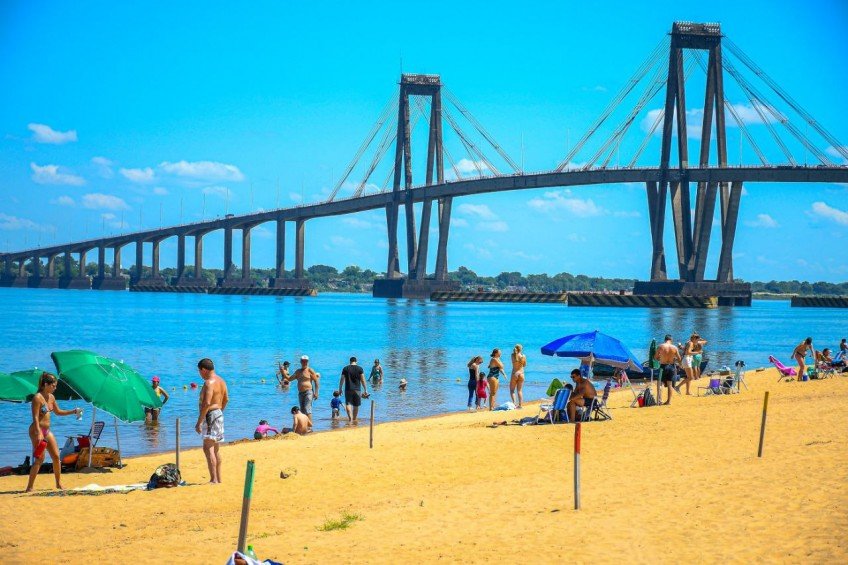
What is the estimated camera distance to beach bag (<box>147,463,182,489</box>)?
11023 millimetres

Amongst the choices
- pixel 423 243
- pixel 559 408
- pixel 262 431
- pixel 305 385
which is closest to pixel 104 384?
pixel 262 431

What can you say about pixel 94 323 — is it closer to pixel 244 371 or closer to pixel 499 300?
pixel 244 371

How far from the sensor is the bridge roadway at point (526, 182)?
76.4m

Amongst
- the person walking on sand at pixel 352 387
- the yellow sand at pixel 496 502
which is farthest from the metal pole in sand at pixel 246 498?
the person walking on sand at pixel 352 387

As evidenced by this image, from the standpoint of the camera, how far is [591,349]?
16828 mm

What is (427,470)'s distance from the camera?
465 inches

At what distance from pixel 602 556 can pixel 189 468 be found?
605cm

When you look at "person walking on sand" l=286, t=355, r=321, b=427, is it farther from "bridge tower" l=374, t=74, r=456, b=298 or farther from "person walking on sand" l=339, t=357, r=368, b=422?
"bridge tower" l=374, t=74, r=456, b=298

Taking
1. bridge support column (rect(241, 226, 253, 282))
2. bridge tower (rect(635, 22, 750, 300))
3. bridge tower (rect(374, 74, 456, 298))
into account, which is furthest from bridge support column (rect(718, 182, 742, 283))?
bridge support column (rect(241, 226, 253, 282))

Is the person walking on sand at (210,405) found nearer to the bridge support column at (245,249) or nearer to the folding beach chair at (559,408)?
the folding beach chair at (559,408)

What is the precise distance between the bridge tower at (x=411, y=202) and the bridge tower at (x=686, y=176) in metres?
21.4

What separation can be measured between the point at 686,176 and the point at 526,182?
44.5 ft

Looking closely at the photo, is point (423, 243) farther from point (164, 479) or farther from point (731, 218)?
point (164, 479)

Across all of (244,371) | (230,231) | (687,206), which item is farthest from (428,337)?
(230,231)
